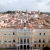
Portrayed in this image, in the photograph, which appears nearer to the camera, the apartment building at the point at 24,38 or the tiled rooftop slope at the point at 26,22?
the apartment building at the point at 24,38

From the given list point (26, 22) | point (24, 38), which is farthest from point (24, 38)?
point (26, 22)

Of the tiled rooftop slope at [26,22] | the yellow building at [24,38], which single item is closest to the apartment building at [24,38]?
the yellow building at [24,38]

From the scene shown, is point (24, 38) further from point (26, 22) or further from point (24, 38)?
point (26, 22)

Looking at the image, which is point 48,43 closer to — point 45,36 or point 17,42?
point 45,36

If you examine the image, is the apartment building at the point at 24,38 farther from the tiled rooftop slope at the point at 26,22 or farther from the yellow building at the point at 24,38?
the tiled rooftop slope at the point at 26,22

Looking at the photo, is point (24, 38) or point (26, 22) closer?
point (24, 38)

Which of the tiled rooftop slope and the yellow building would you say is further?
the tiled rooftop slope

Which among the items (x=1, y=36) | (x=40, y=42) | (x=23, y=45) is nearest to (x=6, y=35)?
(x=1, y=36)

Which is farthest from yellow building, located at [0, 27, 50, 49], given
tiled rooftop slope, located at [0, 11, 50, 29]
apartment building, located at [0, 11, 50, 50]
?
tiled rooftop slope, located at [0, 11, 50, 29]

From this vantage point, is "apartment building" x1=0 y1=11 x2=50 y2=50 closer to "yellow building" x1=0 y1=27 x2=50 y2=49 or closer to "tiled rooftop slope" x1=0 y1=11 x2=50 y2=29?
"yellow building" x1=0 y1=27 x2=50 y2=49

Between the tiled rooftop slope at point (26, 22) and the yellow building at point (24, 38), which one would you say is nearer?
the yellow building at point (24, 38)

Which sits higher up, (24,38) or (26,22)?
(26,22)
